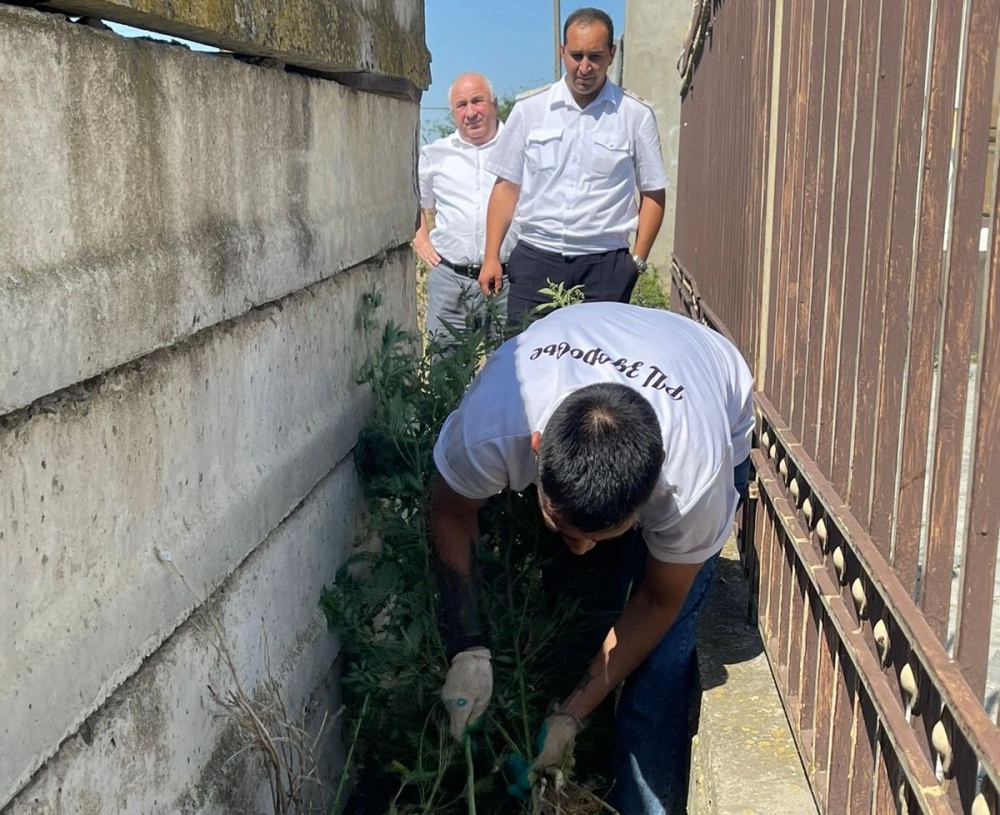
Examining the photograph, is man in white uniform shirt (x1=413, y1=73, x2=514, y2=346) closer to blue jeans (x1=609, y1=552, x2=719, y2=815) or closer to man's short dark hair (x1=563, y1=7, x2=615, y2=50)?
man's short dark hair (x1=563, y1=7, x2=615, y2=50)

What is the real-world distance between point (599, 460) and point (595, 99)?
3.54m

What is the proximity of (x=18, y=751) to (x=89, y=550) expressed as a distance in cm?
30

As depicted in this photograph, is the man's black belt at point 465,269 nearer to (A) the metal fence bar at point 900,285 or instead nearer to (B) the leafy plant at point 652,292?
(B) the leafy plant at point 652,292

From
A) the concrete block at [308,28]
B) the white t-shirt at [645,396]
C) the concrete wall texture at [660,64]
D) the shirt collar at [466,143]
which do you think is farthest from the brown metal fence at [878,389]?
the concrete wall texture at [660,64]

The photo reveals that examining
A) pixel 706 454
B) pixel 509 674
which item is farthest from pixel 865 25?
pixel 509 674

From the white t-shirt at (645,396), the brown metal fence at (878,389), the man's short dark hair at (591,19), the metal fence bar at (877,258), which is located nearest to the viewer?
the brown metal fence at (878,389)

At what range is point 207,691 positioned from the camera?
6.93 feet

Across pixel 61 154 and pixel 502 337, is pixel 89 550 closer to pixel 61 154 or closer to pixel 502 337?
pixel 61 154

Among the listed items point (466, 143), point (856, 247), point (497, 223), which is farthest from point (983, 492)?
point (466, 143)

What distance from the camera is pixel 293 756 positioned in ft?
8.85

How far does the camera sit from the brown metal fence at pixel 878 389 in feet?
4.98

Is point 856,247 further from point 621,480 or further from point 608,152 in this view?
point 608,152

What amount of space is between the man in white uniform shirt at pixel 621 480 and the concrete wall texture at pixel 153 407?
1.30ft

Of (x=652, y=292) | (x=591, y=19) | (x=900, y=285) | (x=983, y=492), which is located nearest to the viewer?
(x=983, y=492)
